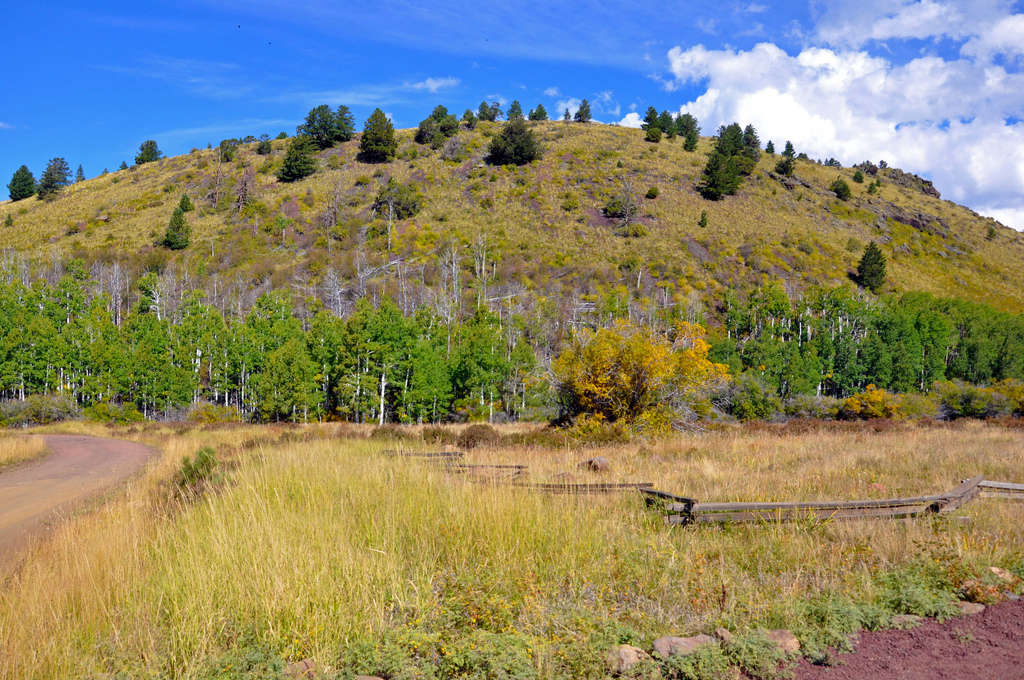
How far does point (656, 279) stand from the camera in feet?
210

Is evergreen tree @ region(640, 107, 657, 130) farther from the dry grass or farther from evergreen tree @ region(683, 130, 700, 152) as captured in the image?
the dry grass

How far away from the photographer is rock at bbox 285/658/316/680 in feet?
12.8

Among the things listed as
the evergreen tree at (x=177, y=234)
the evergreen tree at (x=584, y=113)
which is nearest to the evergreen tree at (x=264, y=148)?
the evergreen tree at (x=177, y=234)

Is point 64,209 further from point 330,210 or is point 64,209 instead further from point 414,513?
point 414,513

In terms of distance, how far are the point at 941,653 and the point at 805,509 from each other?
317cm

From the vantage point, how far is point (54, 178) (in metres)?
103

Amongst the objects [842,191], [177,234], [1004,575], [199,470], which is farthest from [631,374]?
[842,191]

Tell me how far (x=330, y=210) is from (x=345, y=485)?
75.1 m

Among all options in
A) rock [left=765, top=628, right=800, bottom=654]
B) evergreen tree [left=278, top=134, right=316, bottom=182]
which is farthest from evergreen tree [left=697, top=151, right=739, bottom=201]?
rock [left=765, top=628, right=800, bottom=654]

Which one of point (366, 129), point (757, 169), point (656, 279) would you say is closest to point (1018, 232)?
point (757, 169)

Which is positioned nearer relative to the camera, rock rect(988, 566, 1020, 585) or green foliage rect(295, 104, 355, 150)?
rock rect(988, 566, 1020, 585)

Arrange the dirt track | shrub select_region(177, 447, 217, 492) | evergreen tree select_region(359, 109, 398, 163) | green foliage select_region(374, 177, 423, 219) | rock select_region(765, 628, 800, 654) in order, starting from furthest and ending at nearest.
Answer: evergreen tree select_region(359, 109, 398, 163), green foliage select_region(374, 177, 423, 219), shrub select_region(177, 447, 217, 492), the dirt track, rock select_region(765, 628, 800, 654)

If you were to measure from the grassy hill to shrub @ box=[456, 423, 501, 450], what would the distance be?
32.3 m

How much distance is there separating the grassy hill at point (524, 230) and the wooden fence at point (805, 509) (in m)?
45.7
